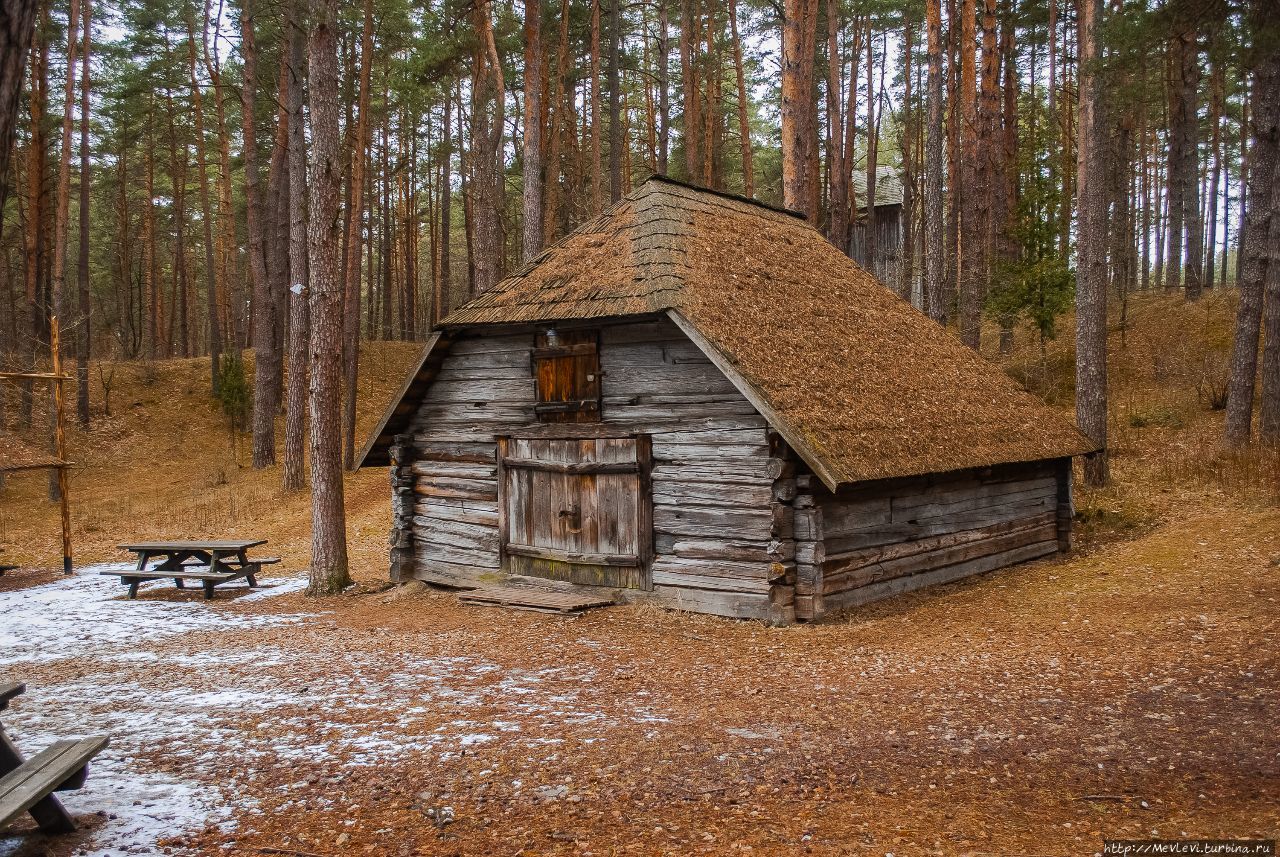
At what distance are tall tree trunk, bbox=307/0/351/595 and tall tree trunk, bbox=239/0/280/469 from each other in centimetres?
1143

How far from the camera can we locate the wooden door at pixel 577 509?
36.0 ft

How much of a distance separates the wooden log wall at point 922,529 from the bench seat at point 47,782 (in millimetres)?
6865

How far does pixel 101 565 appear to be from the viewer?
1584 cm

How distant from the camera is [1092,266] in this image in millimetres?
15000

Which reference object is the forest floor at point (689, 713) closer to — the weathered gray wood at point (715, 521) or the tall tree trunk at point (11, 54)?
the weathered gray wood at point (715, 521)

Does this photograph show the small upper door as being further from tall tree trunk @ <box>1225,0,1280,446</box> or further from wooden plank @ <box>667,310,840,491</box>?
tall tree trunk @ <box>1225,0,1280,446</box>

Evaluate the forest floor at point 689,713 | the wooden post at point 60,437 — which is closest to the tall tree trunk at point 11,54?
the forest floor at point 689,713

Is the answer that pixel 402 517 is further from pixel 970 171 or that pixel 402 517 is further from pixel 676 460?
pixel 970 171

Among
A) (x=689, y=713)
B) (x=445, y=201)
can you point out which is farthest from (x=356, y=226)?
(x=689, y=713)

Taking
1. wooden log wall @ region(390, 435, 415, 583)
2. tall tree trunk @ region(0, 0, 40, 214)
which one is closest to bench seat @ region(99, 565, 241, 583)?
wooden log wall @ region(390, 435, 415, 583)

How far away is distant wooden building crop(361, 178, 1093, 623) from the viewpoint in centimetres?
1003

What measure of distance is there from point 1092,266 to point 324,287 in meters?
12.0

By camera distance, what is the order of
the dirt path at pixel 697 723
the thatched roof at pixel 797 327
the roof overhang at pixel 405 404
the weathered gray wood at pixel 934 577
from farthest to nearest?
1. the roof overhang at pixel 405 404
2. the weathered gray wood at pixel 934 577
3. the thatched roof at pixel 797 327
4. the dirt path at pixel 697 723

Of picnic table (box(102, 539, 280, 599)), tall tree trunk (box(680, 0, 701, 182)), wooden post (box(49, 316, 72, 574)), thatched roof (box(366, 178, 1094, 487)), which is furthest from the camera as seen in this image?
tall tree trunk (box(680, 0, 701, 182))
